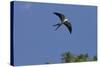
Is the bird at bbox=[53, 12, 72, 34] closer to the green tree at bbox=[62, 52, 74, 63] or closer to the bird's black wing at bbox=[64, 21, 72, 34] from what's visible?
the bird's black wing at bbox=[64, 21, 72, 34]

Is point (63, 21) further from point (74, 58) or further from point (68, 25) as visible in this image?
point (74, 58)

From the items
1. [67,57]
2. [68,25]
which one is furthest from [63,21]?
[67,57]

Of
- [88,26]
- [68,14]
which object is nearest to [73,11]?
[68,14]

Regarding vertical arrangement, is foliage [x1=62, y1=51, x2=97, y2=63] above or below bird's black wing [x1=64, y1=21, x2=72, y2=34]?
below

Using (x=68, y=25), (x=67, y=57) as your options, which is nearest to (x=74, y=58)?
(x=67, y=57)

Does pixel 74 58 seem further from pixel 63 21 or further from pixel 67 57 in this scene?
pixel 63 21

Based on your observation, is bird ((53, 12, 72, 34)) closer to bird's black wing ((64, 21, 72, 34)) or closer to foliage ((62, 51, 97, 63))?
bird's black wing ((64, 21, 72, 34))

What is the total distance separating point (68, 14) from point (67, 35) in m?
0.25

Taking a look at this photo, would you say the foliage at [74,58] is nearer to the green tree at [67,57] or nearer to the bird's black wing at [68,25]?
the green tree at [67,57]

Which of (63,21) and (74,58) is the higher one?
(63,21)

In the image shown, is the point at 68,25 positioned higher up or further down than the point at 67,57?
higher up

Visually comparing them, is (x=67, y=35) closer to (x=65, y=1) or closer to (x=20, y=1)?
(x=65, y=1)

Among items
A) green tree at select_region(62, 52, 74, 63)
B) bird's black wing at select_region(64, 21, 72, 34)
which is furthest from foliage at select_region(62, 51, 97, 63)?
bird's black wing at select_region(64, 21, 72, 34)

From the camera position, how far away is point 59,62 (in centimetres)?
→ 313
